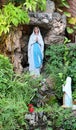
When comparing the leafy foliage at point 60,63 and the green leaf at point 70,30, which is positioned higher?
the green leaf at point 70,30

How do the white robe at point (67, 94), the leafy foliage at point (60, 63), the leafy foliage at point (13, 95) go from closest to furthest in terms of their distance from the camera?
the leafy foliage at point (13, 95)
the white robe at point (67, 94)
the leafy foliage at point (60, 63)

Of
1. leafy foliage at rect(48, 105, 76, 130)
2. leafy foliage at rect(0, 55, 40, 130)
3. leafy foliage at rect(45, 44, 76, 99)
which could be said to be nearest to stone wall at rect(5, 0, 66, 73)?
leafy foliage at rect(45, 44, 76, 99)

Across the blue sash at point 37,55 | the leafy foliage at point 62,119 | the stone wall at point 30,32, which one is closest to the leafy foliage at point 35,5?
the stone wall at point 30,32

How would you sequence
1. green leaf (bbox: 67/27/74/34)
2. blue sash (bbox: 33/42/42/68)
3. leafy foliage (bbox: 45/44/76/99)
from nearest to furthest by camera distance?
leafy foliage (bbox: 45/44/76/99), blue sash (bbox: 33/42/42/68), green leaf (bbox: 67/27/74/34)

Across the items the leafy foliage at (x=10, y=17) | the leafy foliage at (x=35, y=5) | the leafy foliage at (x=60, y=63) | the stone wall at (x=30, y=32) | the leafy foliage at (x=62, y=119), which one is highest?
the leafy foliage at (x=35, y=5)

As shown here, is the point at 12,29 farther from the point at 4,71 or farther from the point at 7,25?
the point at 4,71

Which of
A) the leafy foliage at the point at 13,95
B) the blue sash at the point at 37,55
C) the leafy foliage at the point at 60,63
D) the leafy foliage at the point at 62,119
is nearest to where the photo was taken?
the leafy foliage at the point at 13,95

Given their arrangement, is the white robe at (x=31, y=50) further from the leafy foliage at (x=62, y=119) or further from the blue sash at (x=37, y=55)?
the leafy foliage at (x=62, y=119)

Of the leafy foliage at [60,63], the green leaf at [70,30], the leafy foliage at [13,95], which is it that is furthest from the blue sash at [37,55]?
the green leaf at [70,30]

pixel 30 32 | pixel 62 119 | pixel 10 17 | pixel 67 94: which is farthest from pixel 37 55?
pixel 62 119

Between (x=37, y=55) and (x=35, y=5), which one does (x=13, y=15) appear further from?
(x=37, y=55)

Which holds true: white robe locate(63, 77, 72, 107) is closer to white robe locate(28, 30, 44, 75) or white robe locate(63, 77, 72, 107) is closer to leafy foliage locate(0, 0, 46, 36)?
white robe locate(28, 30, 44, 75)

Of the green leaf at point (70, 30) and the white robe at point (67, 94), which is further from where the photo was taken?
the green leaf at point (70, 30)

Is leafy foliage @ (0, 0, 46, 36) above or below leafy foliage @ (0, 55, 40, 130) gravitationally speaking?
above
